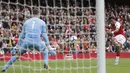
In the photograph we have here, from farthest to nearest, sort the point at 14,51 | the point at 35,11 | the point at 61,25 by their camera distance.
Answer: the point at 14,51 → the point at 35,11 → the point at 61,25

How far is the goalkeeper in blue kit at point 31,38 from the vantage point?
1172cm

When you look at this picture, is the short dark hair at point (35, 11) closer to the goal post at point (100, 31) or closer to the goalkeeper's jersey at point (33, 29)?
the goalkeeper's jersey at point (33, 29)

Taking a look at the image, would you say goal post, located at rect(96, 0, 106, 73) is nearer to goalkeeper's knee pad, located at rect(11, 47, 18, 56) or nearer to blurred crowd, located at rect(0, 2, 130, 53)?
blurred crowd, located at rect(0, 2, 130, 53)

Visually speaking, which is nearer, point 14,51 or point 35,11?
point 35,11

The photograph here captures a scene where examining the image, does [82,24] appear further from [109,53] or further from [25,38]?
[109,53]

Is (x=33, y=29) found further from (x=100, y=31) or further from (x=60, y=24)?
(x=100, y=31)

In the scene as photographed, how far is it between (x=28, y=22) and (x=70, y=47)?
4.61 feet

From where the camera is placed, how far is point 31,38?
39.6 ft

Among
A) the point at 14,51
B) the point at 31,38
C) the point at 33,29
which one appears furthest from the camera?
the point at 33,29

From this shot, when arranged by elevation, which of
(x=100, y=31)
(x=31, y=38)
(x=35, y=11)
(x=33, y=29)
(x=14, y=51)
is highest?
(x=35, y=11)

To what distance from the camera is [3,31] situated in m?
10.2

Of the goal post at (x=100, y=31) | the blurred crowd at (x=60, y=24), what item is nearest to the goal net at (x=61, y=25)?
the blurred crowd at (x=60, y=24)

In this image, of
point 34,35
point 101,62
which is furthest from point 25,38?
point 101,62

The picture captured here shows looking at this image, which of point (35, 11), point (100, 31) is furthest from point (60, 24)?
point (100, 31)
